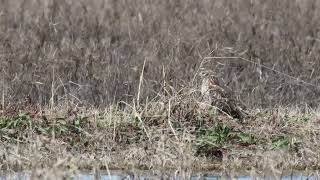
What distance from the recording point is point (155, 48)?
12.0 metres

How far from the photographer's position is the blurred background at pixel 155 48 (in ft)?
38.5

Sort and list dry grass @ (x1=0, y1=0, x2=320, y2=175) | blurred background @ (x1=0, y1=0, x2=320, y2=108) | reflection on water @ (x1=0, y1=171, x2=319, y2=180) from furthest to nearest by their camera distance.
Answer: blurred background @ (x1=0, y1=0, x2=320, y2=108) < dry grass @ (x1=0, y1=0, x2=320, y2=175) < reflection on water @ (x1=0, y1=171, x2=319, y2=180)

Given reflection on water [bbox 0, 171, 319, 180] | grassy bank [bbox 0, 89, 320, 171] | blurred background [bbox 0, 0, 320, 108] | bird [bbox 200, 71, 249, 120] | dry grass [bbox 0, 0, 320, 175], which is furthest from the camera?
blurred background [bbox 0, 0, 320, 108]

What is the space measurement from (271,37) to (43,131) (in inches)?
202

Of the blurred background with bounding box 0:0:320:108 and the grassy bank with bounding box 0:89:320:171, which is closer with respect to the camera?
the grassy bank with bounding box 0:89:320:171

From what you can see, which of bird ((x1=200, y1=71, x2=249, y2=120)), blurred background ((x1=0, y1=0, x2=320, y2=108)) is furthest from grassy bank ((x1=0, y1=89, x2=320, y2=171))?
blurred background ((x1=0, y1=0, x2=320, y2=108))

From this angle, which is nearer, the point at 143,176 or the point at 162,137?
the point at 143,176

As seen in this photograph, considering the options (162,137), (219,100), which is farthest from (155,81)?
(162,137)

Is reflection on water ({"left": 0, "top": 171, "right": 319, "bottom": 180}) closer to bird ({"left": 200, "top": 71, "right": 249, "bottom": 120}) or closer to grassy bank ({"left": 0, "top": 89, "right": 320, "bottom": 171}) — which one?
grassy bank ({"left": 0, "top": 89, "right": 320, "bottom": 171})

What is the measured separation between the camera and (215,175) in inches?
286

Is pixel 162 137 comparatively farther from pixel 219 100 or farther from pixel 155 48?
pixel 155 48

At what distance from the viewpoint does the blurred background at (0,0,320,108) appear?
38.5ft

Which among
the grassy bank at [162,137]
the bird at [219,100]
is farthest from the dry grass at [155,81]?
the bird at [219,100]

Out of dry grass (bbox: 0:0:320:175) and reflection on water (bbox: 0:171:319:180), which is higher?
reflection on water (bbox: 0:171:319:180)
